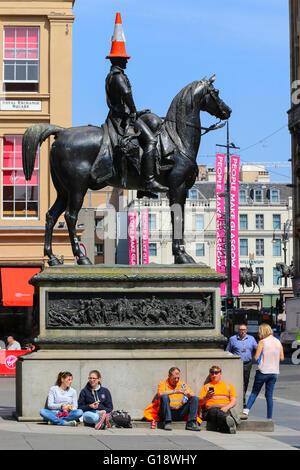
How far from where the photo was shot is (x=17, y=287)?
36.9m

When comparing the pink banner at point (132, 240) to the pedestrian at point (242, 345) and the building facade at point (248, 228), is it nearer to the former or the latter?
the building facade at point (248, 228)

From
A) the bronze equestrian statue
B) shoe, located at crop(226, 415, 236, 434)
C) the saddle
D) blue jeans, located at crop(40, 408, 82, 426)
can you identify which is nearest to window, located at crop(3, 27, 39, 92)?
the bronze equestrian statue

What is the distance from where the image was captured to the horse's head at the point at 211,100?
57.7 feet

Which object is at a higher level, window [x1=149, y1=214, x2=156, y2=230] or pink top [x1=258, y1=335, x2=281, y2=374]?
window [x1=149, y1=214, x2=156, y2=230]

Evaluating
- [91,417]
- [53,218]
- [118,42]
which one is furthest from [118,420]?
[118,42]

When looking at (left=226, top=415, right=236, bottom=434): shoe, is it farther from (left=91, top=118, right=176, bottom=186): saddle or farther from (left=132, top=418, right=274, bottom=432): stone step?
(left=91, top=118, right=176, bottom=186): saddle

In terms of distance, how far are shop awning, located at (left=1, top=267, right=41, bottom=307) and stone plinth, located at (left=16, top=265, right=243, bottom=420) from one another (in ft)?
65.9

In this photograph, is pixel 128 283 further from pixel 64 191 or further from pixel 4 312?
pixel 4 312

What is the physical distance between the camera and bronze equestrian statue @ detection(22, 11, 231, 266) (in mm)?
16891

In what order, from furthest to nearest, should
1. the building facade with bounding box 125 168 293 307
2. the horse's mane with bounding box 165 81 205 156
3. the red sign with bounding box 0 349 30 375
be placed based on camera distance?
the building facade with bounding box 125 168 293 307 < the red sign with bounding box 0 349 30 375 < the horse's mane with bounding box 165 81 205 156

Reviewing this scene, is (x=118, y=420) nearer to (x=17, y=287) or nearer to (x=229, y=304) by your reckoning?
(x=17, y=287)

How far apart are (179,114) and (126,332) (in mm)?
3705

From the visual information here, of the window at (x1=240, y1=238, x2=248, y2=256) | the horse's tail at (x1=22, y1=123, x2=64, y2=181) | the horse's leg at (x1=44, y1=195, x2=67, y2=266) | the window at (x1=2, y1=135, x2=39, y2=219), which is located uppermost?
the window at (x1=240, y1=238, x2=248, y2=256)

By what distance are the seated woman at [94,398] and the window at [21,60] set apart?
79.2ft
